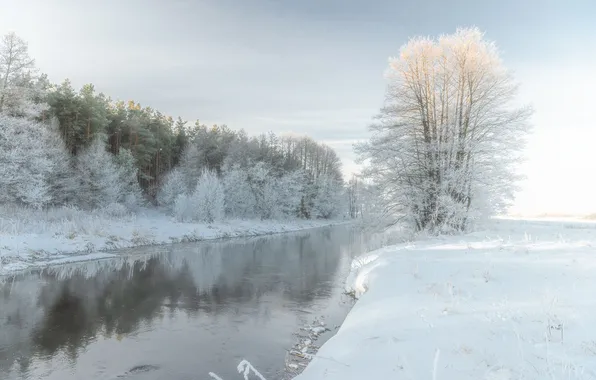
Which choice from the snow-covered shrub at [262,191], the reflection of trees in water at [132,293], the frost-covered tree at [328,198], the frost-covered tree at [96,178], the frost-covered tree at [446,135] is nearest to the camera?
the reflection of trees in water at [132,293]

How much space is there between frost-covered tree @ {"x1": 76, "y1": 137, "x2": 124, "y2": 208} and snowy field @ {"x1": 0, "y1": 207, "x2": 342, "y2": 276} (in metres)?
4.84

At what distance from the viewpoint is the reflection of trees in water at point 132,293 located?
9.08m

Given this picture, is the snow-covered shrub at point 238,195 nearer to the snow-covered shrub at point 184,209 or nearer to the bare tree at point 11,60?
the snow-covered shrub at point 184,209

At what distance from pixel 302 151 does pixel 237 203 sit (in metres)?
29.9

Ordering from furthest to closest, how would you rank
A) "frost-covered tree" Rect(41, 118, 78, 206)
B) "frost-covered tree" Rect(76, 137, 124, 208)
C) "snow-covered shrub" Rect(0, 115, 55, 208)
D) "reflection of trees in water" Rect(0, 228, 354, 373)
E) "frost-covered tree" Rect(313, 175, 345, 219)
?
1. "frost-covered tree" Rect(313, 175, 345, 219)
2. "frost-covered tree" Rect(76, 137, 124, 208)
3. "frost-covered tree" Rect(41, 118, 78, 206)
4. "snow-covered shrub" Rect(0, 115, 55, 208)
5. "reflection of trees in water" Rect(0, 228, 354, 373)

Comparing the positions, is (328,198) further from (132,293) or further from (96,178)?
(132,293)

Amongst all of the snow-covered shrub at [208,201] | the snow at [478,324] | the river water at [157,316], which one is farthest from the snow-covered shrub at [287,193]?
the snow at [478,324]

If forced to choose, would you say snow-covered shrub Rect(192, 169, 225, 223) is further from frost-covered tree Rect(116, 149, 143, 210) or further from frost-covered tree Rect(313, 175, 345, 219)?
frost-covered tree Rect(313, 175, 345, 219)

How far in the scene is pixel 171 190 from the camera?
47094 mm

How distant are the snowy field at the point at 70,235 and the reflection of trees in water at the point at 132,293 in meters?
2.30

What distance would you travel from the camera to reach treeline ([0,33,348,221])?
2800cm

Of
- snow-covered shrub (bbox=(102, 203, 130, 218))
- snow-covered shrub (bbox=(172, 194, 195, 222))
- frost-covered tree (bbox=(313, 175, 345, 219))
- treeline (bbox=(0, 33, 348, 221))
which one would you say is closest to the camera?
treeline (bbox=(0, 33, 348, 221))

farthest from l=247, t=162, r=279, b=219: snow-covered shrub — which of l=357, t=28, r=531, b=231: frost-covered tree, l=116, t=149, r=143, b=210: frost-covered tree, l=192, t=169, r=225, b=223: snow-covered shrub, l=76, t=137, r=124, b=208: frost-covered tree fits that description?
l=357, t=28, r=531, b=231: frost-covered tree

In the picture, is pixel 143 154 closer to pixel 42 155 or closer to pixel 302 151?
pixel 42 155
